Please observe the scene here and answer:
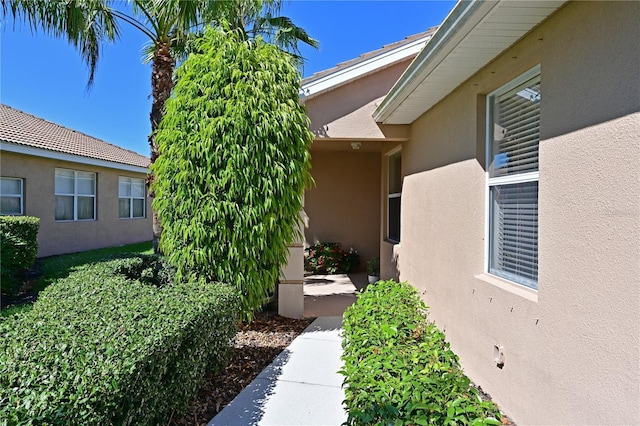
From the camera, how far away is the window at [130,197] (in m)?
17.5

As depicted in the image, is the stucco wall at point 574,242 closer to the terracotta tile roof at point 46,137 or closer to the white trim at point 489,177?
the white trim at point 489,177

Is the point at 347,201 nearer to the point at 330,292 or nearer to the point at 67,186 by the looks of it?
the point at 330,292

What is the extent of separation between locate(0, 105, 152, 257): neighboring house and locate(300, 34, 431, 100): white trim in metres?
10.1

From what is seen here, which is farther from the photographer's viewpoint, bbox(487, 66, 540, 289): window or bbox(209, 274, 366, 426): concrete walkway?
bbox(209, 274, 366, 426): concrete walkway

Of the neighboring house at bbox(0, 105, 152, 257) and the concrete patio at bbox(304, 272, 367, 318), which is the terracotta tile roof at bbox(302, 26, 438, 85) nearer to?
the concrete patio at bbox(304, 272, 367, 318)

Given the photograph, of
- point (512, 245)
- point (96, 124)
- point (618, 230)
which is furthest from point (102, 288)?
point (96, 124)

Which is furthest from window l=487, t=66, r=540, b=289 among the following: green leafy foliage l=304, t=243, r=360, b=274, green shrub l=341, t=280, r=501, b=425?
green leafy foliage l=304, t=243, r=360, b=274

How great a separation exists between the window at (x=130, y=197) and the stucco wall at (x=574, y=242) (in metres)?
17.0

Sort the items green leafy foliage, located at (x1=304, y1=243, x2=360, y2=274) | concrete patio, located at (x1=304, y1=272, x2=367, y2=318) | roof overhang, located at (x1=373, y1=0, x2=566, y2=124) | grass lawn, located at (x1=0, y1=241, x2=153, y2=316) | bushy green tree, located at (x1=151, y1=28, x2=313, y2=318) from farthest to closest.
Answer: green leafy foliage, located at (x1=304, y1=243, x2=360, y2=274) < grass lawn, located at (x1=0, y1=241, x2=153, y2=316) < concrete patio, located at (x1=304, y1=272, x2=367, y2=318) < bushy green tree, located at (x1=151, y1=28, x2=313, y2=318) < roof overhang, located at (x1=373, y1=0, x2=566, y2=124)

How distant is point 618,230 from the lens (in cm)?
231

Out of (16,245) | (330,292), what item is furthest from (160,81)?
(330,292)

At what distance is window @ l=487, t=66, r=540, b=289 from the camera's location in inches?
134

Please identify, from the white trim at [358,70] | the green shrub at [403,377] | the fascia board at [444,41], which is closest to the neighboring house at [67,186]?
the white trim at [358,70]

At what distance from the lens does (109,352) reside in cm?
248
